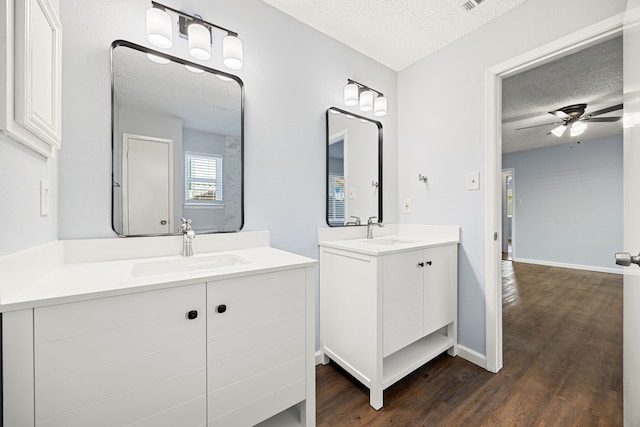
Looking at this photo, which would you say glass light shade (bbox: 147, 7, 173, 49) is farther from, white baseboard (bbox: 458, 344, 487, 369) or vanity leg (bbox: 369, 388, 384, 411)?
white baseboard (bbox: 458, 344, 487, 369)

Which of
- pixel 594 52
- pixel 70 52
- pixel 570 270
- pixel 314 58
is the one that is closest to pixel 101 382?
pixel 70 52

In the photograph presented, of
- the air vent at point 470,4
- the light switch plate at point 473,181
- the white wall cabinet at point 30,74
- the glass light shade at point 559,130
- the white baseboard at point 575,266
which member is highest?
the air vent at point 470,4

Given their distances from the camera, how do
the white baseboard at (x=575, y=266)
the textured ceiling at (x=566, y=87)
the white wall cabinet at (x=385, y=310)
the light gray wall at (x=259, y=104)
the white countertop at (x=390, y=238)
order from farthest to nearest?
1. the white baseboard at (x=575, y=266)
2. the textured ceiling at (x=566, y=87)
3. the white countertop at (x=390, y=238)
4. the white wall cabinet at (x=385, y=310)
5. the light gray wall at (x=259, y=104)

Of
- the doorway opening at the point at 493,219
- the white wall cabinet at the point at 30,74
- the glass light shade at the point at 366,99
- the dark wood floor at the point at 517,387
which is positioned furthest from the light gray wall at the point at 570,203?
the white wall cabinet at the point at 30,74

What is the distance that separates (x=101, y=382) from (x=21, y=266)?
39cm

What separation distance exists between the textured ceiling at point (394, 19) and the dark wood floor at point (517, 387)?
230cm

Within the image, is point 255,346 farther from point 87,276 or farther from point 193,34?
point 193,34

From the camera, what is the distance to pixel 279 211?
1644mm

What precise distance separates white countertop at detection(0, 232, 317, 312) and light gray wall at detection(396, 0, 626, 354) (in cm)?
136

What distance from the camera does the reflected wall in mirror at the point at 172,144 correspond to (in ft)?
3.94

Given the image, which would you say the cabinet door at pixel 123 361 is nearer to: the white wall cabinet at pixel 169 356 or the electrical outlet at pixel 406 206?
the white wall cabinet at pixel 169 356

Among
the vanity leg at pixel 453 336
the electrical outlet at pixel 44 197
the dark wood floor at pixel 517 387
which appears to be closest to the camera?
the electrical outlet at pixel 44 197

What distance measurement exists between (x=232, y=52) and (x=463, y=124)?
1.59m

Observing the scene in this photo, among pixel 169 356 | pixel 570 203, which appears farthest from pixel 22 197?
pixel 570 203
